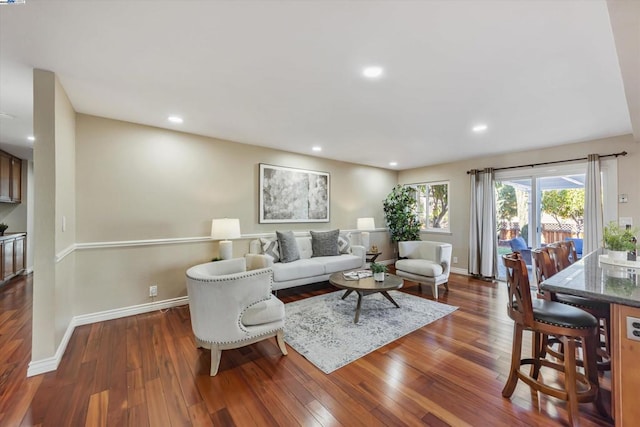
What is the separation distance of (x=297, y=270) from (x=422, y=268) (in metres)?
1.98

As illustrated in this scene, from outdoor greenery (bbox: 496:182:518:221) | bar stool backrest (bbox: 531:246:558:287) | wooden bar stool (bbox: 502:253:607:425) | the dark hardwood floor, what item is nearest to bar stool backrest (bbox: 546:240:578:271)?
bar stool backrest (bbox: 531:246:558:287)

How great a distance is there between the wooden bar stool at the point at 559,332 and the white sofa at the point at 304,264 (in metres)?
2.50

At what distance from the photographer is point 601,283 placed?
1.52 m

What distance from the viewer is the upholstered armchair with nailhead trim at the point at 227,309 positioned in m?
2.05

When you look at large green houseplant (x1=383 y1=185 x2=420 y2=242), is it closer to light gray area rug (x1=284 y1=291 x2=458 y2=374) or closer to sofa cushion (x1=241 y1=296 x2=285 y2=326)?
light gray area rug (x1=284 y1=291 x2=458 y2=374)

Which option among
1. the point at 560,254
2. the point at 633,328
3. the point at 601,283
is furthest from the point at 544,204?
the point at 633,328

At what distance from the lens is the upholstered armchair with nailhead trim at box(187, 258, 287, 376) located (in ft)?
6.73

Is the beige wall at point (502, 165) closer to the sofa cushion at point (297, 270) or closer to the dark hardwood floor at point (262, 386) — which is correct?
the dark hardwood floor at point (262, 386)

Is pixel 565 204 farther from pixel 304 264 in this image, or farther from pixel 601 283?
pixel 304 264

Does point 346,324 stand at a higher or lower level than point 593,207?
lower

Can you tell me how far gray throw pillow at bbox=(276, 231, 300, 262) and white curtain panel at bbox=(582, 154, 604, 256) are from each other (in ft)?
14.6

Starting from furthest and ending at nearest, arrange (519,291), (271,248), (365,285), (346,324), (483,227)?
(483,227)
(271,248)
(365,285)
(346,324)
(519,291)

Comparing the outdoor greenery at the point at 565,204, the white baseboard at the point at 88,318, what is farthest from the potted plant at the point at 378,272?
the outdoor greenery at the point at 565,204

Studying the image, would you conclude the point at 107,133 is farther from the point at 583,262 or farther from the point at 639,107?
the point at 639,107
